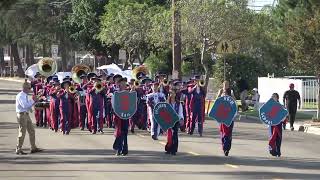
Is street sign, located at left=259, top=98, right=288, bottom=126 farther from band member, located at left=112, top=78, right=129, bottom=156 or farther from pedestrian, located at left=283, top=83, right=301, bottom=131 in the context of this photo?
pedestrian, located at left=283, top=83, right=301, bottom=131

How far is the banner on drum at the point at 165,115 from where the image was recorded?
15820 millimetres

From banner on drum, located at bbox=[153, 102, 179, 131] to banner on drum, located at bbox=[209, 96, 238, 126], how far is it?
35.5 inches

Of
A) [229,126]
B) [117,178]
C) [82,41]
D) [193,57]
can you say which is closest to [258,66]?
[193,57]

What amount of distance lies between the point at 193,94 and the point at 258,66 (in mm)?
20166

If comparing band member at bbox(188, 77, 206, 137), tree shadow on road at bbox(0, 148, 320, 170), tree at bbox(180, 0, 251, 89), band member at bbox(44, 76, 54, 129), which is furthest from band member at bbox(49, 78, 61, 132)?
tree at bbox(180, 0, 251, 89)

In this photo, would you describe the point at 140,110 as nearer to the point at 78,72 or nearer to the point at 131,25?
the point at 78,72

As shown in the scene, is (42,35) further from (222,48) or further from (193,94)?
(193,94)

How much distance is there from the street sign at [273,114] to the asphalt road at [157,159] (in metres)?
0.82

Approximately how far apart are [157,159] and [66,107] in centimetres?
725

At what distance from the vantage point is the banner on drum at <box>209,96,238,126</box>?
1579 centimetres

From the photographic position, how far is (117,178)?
1225 cm

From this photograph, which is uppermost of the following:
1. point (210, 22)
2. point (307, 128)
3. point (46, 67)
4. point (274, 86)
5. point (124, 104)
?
point (210, 22)

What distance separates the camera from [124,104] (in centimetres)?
1577

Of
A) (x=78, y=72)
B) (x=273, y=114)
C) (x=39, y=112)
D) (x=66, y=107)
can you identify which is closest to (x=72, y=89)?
(x=66, y=107)
